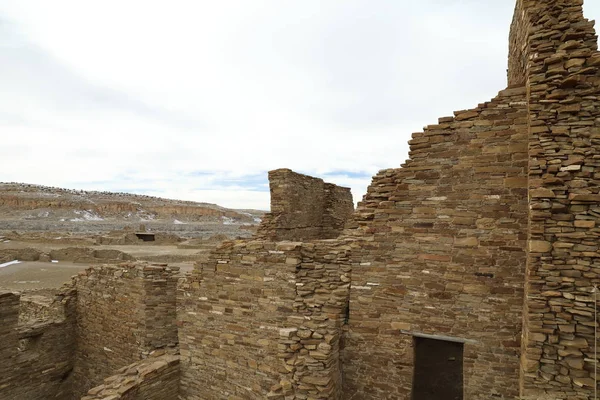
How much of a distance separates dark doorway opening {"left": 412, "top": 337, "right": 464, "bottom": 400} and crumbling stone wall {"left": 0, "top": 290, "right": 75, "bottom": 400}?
9420mm

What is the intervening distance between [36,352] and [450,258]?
10.6 meters

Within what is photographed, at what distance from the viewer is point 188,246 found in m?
36.3

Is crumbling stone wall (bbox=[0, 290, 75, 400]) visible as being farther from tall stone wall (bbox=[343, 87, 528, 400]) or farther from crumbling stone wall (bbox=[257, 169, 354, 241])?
tall stone wall (bbox=[343, 87, 528, 400])

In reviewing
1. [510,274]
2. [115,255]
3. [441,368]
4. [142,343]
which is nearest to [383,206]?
[510,274]

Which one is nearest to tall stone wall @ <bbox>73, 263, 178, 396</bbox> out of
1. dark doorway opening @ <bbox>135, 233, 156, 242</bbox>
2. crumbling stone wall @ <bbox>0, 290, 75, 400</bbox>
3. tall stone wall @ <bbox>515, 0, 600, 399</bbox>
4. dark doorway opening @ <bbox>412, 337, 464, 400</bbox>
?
crumbling stone wall @ <bbox>0, 290, 75, 400</bbox>

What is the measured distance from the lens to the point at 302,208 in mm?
10859

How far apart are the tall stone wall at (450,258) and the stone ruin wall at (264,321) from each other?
54 centimetres

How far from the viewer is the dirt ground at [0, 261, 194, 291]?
68.8 ft

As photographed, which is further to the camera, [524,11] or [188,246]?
[188,246]

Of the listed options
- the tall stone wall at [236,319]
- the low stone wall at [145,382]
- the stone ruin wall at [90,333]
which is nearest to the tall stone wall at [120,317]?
the stone ruin wall at [90,333]

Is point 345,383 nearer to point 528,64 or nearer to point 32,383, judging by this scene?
point 528,64

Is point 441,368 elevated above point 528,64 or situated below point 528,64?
below

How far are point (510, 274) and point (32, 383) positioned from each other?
1148 cm

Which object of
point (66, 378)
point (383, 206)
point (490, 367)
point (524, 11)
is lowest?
point (66, 378)
